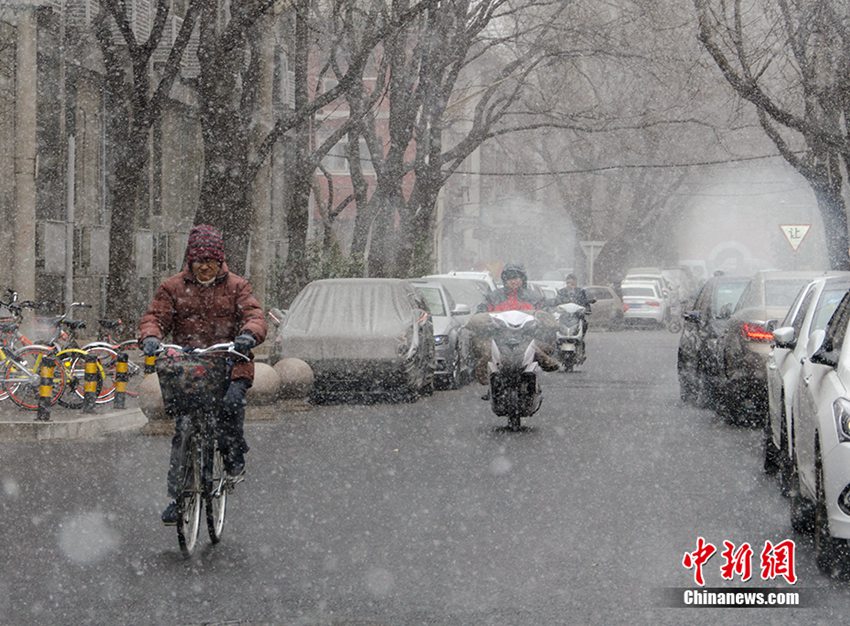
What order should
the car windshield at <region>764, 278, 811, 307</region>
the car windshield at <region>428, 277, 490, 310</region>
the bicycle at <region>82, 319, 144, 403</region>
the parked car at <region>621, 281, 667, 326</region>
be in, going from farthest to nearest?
the parked car at <region>621, 281, 667, 326</region> → the car windshield at <region>428, 277, 490, 310</region> → the bicycle at <region>82, 319, 144, 403</region> → the car windshield at <region>764, 278, 811, 307</region>

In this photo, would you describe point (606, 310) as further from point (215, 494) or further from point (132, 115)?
point (215, 494)

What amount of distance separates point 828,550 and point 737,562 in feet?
1.72

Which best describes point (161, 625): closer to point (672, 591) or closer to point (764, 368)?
point (672, 591)

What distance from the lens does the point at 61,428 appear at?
53.3ft

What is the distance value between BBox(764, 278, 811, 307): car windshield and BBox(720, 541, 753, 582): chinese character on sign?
8330 millimetres

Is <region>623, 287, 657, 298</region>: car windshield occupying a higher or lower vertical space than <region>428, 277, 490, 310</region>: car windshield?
lower

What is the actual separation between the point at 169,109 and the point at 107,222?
462 centimetres

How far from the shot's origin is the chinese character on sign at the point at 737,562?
8453 mm

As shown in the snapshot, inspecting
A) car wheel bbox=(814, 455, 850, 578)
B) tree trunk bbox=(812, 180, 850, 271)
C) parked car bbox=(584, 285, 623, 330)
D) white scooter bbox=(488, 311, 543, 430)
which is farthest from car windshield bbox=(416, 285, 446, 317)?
parked car bbox=(584, 285, 623, 330)

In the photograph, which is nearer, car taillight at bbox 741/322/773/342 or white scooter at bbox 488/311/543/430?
white scooter at bbox 488/311/543/430

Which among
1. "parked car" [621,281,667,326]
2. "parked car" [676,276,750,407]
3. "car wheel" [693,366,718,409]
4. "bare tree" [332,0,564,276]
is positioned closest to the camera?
"parked car" [676,276,750,407]

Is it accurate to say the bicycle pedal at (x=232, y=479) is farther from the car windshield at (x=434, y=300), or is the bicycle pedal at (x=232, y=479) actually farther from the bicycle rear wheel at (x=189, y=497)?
the car windshield at (x=434, y=300)

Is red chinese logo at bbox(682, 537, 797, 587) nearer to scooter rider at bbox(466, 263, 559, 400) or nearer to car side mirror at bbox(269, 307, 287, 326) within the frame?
scooter rider at bbox(466, 263, 559, 400)

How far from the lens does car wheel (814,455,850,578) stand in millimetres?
8383
